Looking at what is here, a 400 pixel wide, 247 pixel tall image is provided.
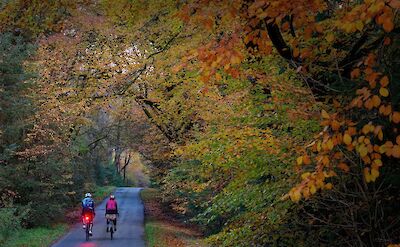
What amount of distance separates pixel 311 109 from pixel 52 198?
2140 centimetres

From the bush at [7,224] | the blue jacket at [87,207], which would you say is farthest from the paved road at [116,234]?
the bush at [7,224]

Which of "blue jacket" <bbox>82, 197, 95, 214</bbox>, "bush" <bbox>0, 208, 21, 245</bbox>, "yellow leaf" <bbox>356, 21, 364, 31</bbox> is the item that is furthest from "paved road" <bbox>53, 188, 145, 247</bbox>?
"yellow leaf" <bbox>356, 21, 364, 31</bbox>

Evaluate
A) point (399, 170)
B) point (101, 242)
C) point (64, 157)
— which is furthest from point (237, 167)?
point (64, 157)

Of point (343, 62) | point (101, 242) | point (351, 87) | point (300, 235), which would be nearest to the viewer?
point (351, 87)

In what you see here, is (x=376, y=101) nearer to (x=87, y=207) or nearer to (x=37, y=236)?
(x=87, y=207)

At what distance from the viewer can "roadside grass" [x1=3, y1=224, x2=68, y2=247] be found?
18180 millimetres

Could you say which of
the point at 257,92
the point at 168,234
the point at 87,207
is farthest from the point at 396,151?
the point at 168,234

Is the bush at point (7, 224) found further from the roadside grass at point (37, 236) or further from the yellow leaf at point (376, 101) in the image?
the yellow leaf at point (376, 101)

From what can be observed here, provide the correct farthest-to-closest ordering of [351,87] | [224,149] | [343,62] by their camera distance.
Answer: [224,149], [343,62], [351,87]

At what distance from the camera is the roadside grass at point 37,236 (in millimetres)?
18180

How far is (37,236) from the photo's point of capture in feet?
69.1

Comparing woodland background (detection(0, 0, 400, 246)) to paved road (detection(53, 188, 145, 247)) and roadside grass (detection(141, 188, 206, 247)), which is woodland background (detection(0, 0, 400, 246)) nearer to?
roadside grass (detection(141, 188, 206, 247))

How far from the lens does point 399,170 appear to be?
5.68m

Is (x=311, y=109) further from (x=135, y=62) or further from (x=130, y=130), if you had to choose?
(x=130, y=130)
